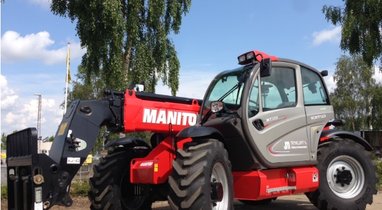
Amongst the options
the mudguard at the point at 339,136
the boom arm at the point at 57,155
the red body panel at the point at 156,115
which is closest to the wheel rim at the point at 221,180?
the red body panel at the point at 156,115

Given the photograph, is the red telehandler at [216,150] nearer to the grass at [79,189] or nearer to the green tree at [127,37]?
the grass at [79,189]

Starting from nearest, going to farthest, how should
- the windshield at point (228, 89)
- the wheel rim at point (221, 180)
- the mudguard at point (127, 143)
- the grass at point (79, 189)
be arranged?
the wheel rim at point (221, 180) < the windshield at point (228, 89) < the mudguard at point (127, 143) < the grass at point (79, 189)

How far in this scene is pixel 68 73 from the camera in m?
33.8

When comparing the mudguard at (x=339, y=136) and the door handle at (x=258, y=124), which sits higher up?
the door handle at (x=258, y=124)

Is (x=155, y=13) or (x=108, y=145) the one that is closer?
(x=108, y=145)

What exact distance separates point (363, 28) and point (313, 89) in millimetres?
11179

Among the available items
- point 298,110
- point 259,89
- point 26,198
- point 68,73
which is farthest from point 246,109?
point 68,73

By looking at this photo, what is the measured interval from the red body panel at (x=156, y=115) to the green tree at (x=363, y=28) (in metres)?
12.2

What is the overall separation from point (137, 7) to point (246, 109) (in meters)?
8.41

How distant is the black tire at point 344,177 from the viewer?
8.98 metres

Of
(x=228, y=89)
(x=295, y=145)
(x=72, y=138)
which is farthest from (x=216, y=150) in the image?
Answer: (x=72, y=138)

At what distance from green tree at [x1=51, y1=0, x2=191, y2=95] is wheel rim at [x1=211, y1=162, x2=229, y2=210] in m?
7.98

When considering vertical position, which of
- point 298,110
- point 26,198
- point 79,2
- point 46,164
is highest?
point 79,2

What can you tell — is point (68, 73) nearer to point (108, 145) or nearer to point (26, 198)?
point (108, 145)
